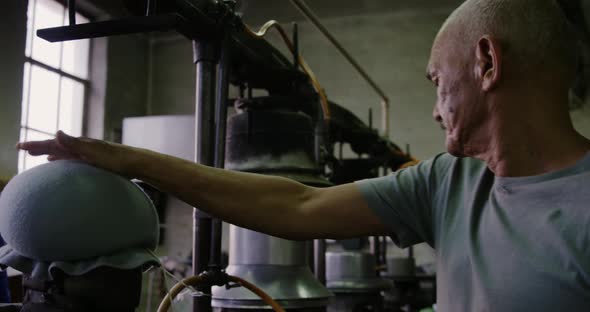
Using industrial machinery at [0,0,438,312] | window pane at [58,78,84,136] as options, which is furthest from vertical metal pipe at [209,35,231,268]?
window pane at [58,78,84,136]

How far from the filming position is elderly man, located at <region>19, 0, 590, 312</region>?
33.3 inches

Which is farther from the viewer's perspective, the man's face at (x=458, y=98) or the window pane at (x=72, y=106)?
the window pane at (x=72, y=106)

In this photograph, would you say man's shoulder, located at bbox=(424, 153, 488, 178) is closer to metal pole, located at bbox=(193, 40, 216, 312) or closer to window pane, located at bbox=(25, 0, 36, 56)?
metal pole, located at bbox=(193, 40, 216, 312)

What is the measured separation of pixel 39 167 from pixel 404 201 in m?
0.57

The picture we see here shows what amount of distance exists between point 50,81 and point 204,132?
5.06 m

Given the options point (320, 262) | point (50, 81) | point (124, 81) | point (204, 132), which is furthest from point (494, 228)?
point (124, 81)

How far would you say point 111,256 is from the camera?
2.53ft

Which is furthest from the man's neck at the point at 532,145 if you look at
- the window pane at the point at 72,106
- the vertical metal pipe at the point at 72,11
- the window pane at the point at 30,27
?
the window pane at the point at 72,106

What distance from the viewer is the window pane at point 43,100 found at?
5523 millimetres

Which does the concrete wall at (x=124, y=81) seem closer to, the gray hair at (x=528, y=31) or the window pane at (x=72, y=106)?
the window pane at (x=72, y=106)

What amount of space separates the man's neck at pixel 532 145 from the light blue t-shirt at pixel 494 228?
2 centimetres

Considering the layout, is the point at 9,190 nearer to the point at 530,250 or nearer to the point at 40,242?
the point at 40,242

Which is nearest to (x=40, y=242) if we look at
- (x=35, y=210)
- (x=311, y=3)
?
(x=35, y=210)

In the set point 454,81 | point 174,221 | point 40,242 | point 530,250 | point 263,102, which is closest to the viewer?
Answer: point 40,242
